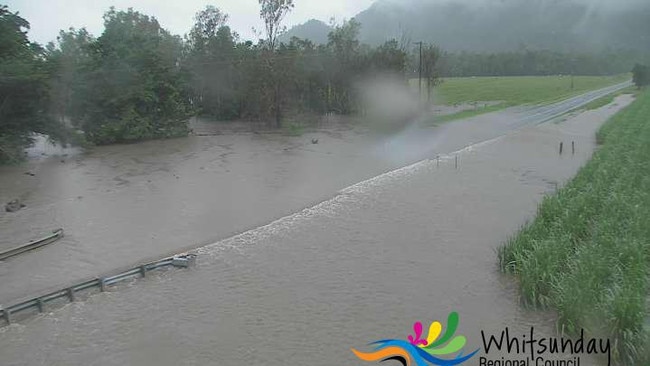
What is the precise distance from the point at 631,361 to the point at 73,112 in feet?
89.9

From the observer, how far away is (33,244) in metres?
11.3

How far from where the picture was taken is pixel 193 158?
23.4m

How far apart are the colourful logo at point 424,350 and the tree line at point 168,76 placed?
755 inches

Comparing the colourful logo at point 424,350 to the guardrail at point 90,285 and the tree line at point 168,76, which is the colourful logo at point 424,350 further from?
the tree line at point 168,76

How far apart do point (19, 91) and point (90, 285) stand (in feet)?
52.5

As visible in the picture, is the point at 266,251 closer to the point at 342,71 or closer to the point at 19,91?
the point at 19,91

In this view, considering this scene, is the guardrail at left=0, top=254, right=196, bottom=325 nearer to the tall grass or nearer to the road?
the road

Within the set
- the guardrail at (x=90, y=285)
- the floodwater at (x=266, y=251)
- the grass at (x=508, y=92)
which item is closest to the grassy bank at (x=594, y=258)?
the floodwater at (x=266, y=251)

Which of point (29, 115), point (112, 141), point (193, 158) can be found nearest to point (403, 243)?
point (193, 158)

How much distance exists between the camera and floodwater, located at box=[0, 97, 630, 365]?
723 cm

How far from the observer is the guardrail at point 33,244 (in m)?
10.7

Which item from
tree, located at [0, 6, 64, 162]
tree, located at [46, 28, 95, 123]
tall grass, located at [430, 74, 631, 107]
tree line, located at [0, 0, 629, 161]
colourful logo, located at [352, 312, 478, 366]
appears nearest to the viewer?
colourful logo, located at [352, 312, 478, 366]

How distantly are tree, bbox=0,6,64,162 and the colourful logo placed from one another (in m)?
19.0

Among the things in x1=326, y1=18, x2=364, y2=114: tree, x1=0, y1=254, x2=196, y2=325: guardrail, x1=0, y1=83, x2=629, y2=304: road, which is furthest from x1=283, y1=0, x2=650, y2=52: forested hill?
x1=0, y1=254, x2=196, y2=325: guardrail
